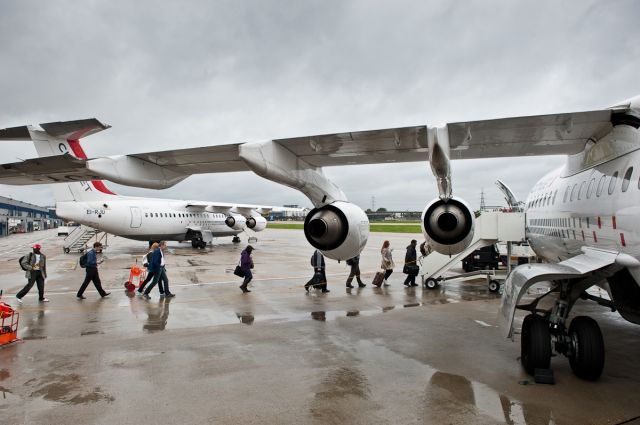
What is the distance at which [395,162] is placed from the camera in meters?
6.57

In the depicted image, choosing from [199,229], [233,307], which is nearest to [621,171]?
[233,307]

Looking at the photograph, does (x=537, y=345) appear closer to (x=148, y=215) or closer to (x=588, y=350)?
(x=588, y=350)

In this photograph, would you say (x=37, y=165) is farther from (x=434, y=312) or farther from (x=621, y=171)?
(x=434, y=312)

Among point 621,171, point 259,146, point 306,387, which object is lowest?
point 306,387

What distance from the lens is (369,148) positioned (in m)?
5.70

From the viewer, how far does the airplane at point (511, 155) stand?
4.54 m

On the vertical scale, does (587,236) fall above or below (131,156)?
below

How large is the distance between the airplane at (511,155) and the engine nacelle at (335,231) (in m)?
0.01

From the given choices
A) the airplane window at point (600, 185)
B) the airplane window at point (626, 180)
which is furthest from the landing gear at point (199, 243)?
the airplane window at point (626, 180)

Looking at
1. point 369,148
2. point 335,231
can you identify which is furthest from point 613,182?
point 335,231


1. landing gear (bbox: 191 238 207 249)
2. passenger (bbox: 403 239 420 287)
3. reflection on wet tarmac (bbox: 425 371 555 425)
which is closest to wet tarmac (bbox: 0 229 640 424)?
reflection on wet tarmac (bbox: 425 371 555 425)

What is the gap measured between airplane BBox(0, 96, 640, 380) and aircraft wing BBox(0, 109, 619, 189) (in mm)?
14

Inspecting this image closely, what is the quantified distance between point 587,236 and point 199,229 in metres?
25.9

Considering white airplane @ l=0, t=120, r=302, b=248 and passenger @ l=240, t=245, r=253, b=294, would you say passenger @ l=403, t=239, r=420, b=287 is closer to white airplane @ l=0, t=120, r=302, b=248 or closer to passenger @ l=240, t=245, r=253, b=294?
passenger @ l=240, t=245, r=253, b=294
